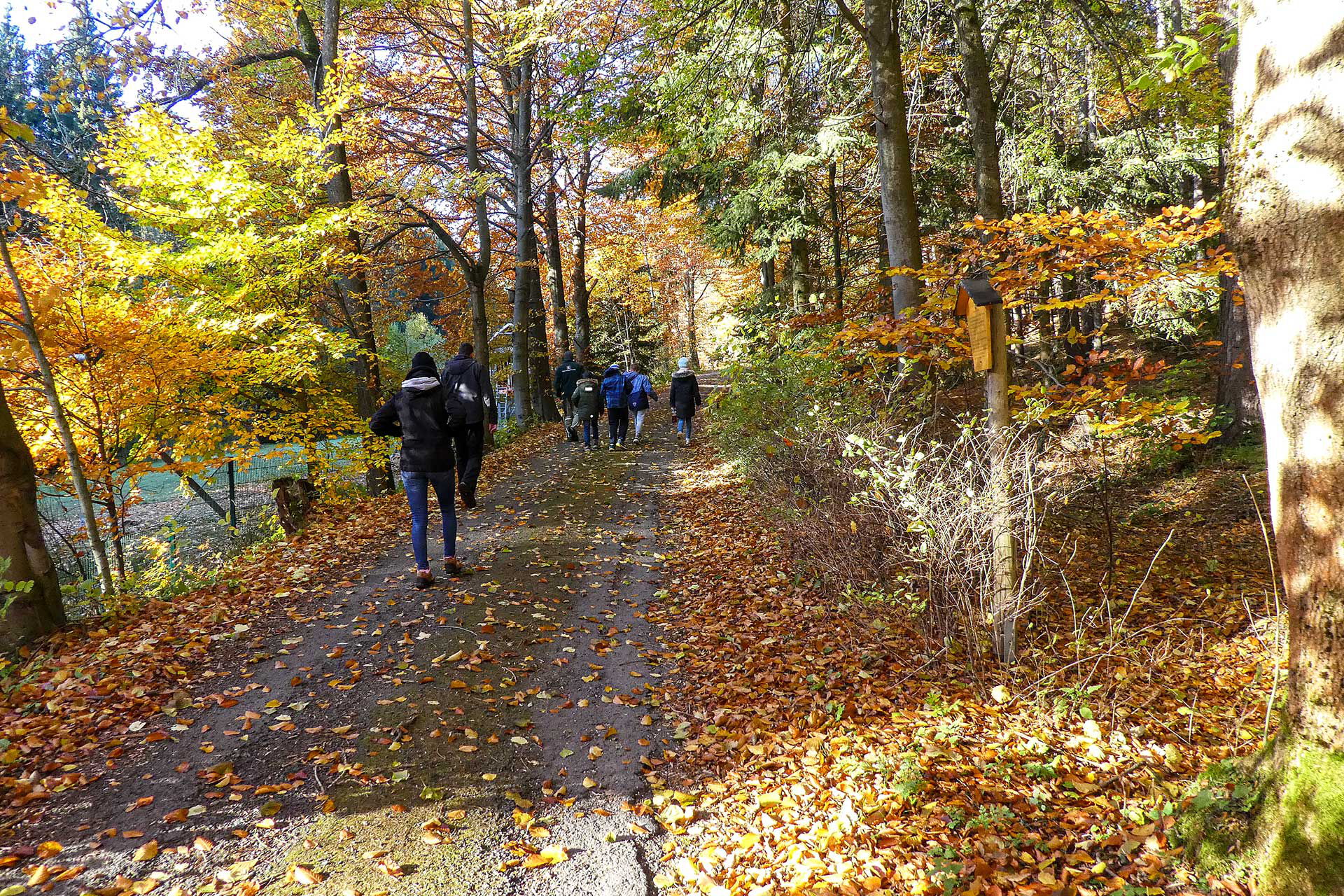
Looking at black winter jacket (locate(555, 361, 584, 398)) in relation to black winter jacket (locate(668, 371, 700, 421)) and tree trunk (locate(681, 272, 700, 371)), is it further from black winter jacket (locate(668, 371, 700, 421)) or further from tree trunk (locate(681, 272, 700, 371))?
tree trunk (locate(681, 272, 700, 371))

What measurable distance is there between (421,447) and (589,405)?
27.7ft

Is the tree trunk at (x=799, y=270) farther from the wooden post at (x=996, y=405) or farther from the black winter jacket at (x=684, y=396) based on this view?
the wooden post at (x=996, y=405)

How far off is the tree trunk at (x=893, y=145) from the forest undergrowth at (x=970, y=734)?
3.44 m

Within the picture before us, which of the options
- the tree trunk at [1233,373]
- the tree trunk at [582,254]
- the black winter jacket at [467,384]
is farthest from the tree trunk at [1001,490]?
the tree trunk at [582,254]

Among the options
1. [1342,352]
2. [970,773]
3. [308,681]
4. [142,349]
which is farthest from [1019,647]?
[142,349]

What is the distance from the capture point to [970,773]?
3.57 meters

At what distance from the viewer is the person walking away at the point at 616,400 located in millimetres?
14578

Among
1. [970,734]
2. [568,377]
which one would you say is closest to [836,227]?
[568,377]

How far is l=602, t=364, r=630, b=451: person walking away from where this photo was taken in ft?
47.8

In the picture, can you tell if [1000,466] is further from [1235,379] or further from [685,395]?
[685,395]

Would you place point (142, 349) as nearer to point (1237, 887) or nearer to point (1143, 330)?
point (1237, 887)

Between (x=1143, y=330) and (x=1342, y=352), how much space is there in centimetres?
1173

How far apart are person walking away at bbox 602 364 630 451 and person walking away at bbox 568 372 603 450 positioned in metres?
0.22

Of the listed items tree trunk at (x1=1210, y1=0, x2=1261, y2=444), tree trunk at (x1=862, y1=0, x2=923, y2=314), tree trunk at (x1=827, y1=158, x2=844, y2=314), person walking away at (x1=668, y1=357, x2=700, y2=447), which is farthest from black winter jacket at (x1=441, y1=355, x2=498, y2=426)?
tree trunk at (x1=1210, y1=0, x2=1261, y2=444)
